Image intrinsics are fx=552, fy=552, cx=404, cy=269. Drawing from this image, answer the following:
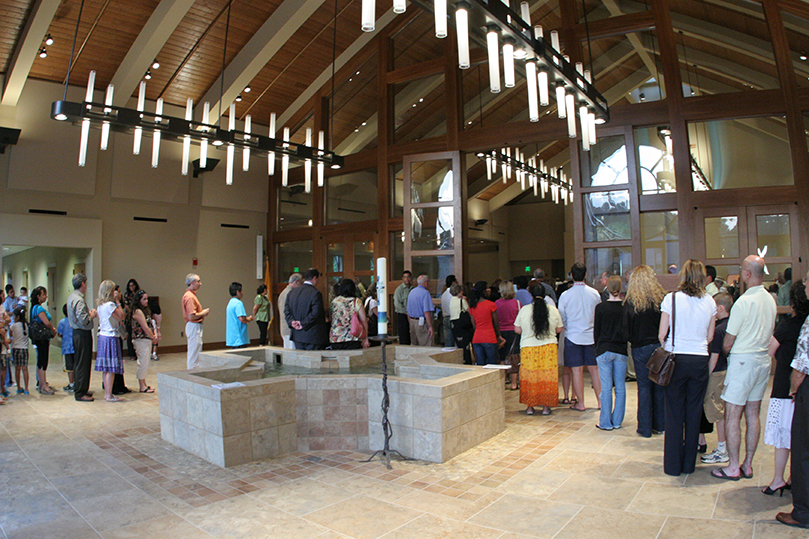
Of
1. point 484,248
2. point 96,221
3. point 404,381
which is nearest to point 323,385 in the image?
point 404,381

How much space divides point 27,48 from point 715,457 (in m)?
11.3

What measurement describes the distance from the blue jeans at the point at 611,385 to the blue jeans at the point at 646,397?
0.90ft

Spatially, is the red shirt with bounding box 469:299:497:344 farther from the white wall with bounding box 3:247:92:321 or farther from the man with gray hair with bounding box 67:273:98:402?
the white wall with bounding box 3:247:92:321

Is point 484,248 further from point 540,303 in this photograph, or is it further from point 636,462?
point 636,462

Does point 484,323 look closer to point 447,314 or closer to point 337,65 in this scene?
point 447,314

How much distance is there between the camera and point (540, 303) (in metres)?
5.72

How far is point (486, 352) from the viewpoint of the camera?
671 centimetres

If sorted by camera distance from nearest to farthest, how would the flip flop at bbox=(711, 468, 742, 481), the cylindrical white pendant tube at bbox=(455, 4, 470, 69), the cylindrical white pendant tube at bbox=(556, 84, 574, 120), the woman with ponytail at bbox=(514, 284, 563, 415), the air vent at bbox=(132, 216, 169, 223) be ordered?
the flip flop at bbox=(711, 468, 742, 481), the cylindrical white pendant tube at bbox=(455, 4, 470, 69), the woman with ponytail at bbox=(514, 284, 563, 415), the cylindrical white pendant tube at bbox=(556, 84, 574, 120), the air vent at bbox=(132, 216, 169, 223)

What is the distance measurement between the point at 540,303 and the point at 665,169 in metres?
4.69

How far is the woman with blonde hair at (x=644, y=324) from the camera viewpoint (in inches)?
188

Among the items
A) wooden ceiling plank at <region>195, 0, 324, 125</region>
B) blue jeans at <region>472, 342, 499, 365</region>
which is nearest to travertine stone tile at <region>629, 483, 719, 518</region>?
blue jeans at <region>472, 342, 499, 365</region>

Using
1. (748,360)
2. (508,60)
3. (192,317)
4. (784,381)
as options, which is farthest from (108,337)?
(784,381)

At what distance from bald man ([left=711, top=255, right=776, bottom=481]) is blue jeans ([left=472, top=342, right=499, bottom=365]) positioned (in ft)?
10.0

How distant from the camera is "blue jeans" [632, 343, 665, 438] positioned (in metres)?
4.84
